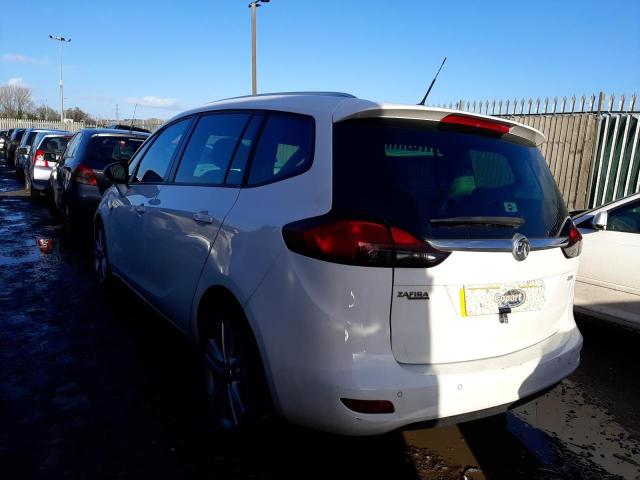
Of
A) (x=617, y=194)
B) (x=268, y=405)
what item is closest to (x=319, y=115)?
(x=268, y=405)

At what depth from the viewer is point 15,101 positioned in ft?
273

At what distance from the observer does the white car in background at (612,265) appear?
13.6 feet

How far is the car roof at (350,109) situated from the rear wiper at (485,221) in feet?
1.70

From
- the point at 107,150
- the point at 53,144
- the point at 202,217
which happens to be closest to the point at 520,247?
the point at 202,217

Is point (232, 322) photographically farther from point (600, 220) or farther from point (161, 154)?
point (600, 220)

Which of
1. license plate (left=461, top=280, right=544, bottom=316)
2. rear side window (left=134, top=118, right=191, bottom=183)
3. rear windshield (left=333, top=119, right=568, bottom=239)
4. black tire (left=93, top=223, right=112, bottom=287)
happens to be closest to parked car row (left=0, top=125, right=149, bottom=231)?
black tire (left=93, top=223, right=112, bottom=287)

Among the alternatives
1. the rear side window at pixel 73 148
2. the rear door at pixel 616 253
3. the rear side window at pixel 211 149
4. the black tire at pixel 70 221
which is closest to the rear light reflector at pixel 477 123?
the rear side window at pixel 211 149

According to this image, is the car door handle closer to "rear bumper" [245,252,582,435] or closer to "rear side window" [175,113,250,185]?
"rear side window" [175,113,250,185]

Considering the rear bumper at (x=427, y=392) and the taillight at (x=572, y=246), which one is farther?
the taillight at (x=572, y=246)

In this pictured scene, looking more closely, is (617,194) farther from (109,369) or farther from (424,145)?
(109,369)

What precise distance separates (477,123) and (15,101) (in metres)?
97.1

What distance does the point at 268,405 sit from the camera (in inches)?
97.8

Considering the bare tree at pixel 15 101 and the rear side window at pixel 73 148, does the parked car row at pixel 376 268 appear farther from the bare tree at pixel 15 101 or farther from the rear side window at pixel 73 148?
the bare tree at pixel 15 101

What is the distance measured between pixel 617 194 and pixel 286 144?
8.95m
